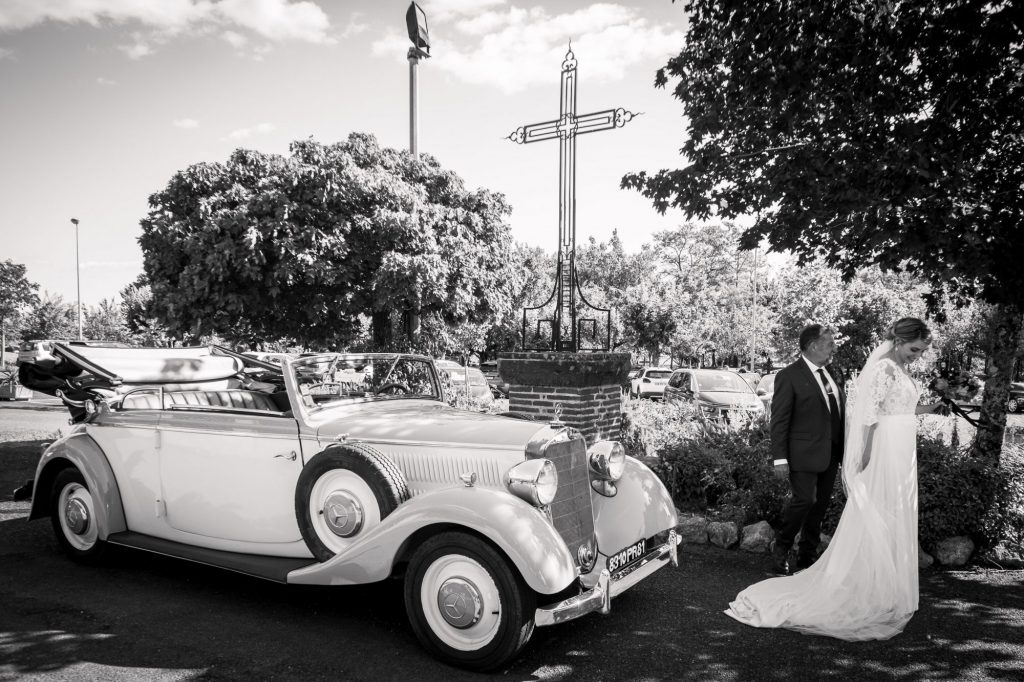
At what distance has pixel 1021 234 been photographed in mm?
5086

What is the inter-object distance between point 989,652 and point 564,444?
2747 mm

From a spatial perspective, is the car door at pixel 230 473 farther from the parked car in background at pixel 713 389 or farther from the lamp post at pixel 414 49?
the parked car in background at pixel 713 389

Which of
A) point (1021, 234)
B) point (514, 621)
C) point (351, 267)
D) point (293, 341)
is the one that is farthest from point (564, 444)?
point (293, 341)

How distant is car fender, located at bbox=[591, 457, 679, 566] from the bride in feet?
2.45

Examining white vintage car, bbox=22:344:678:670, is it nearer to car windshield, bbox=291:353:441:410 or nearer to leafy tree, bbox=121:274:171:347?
car windshield, bbox=291:353:441:410

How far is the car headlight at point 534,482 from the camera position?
3668 millimetres

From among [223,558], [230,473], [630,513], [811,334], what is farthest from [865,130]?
[223,558]

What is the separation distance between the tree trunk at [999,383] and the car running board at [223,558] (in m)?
6.48

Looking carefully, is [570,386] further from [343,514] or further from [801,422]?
[343,514]

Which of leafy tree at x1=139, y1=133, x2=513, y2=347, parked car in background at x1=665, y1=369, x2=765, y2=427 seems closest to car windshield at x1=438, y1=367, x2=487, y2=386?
parked car in background at x1=665, y1=369, x2=765, y2=427

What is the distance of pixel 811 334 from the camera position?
4.93 m

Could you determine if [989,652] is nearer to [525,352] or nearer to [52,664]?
[525,352]

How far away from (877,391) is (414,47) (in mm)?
13271

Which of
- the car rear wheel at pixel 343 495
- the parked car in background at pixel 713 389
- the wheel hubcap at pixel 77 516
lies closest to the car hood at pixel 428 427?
the car rear wheel at pixel 343 495
